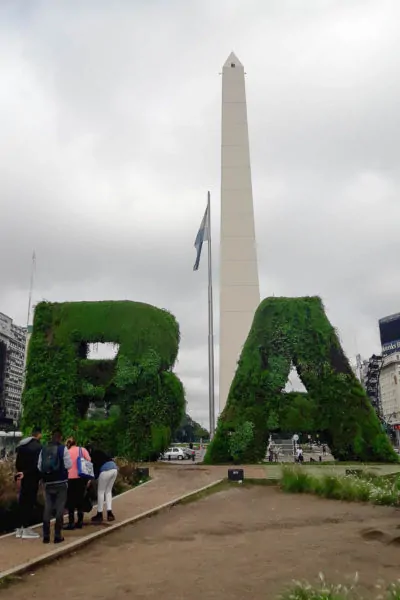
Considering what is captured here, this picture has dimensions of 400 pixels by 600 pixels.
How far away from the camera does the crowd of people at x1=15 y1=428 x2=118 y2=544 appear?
7.89 meters

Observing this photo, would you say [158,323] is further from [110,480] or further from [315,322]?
[110,480]

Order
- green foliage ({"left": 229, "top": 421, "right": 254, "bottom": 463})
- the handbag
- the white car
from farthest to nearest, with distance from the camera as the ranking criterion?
the white car, green foliage ({"left": 229, "top": 421, "right": 254, "bottom": 463}), the handbag

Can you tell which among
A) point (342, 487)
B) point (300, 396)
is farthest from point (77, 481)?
point (300, 396)

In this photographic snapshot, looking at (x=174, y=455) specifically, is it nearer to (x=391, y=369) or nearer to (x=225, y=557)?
(x=225, y=557)

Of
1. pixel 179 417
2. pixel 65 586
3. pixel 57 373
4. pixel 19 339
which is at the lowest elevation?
pixel 65 586

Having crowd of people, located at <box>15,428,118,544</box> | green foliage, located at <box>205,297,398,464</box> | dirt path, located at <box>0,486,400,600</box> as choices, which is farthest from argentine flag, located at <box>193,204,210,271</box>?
crowd of people, located at <box>15,428,118,544</box>

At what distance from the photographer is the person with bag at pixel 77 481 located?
8.68 meters

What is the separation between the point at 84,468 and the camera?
28.5ft

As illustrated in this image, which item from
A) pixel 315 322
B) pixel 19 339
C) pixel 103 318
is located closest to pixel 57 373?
pixel 103 318

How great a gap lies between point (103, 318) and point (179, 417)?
579 centimetres

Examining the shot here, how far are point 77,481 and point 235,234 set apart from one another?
106ft

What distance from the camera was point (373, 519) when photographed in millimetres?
9773

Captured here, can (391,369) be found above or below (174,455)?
above

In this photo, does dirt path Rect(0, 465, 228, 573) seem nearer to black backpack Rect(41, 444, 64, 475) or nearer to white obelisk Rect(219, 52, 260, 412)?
black backpack Rect(41, 444, 64, 475)
